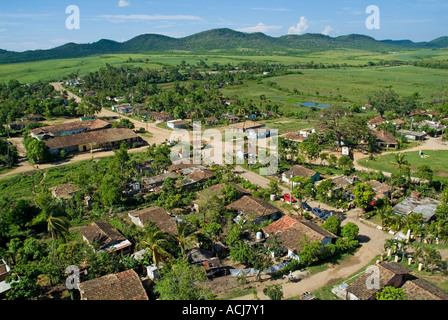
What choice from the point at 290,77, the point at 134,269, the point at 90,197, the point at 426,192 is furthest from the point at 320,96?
the point at 134,269

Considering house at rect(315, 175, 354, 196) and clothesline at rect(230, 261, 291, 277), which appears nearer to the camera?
clothesline at rect(230, 261, 291, 277)

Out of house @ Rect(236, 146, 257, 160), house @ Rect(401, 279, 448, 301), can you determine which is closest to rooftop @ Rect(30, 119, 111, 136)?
house @ Rect(236, 146, 257, 160)

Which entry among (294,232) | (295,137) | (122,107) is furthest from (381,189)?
(122,107)

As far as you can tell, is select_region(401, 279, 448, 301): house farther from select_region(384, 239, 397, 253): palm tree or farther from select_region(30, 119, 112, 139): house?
select_region(30, 119, 112, 139): house

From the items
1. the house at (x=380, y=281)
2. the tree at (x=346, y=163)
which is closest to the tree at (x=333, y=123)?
the tree at (x=346, y=163)

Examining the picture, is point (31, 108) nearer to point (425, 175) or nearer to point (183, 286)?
point (183, 286)

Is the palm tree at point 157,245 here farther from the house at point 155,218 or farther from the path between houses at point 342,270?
the path between houses at point 342,270

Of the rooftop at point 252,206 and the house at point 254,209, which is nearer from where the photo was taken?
the house at point 254,209
